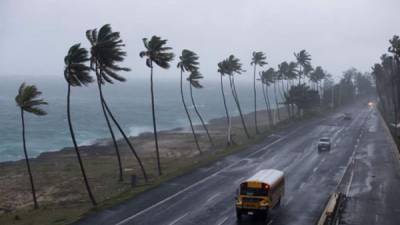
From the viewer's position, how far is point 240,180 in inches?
1834

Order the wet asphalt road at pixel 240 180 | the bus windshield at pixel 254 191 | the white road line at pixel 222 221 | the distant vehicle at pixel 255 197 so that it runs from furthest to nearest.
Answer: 1. the wet asphalt road at pixel 240 180
2. the white road line at pixel 222 221
3. the bus windshield at pixel 254 191
4. the distant vehicle at pixel 255 197

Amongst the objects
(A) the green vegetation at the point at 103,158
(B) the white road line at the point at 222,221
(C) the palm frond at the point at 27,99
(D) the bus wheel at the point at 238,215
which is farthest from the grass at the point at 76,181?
(D) the bus wheel at the point at 238,215

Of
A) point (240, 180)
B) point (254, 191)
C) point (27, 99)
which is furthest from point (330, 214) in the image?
point (27, 99)

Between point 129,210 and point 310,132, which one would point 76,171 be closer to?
point 129,210

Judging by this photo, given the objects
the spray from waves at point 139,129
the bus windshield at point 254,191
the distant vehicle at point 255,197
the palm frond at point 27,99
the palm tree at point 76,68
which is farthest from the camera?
the spray from waves at point 139,129

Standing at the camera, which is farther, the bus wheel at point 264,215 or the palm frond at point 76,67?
the palm frond at point 76,67

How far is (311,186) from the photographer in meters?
43.7

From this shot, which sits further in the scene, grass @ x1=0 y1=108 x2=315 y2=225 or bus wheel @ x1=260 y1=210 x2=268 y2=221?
grass @ x1=0 y1=108 x2=315 y2=225

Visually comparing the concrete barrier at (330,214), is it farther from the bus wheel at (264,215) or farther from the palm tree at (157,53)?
the palm tree at (157,53)

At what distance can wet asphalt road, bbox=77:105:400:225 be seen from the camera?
32844 millimetres

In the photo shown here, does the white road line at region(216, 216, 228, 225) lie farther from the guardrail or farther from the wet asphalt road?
the guardrail

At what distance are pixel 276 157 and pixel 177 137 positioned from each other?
164 feet

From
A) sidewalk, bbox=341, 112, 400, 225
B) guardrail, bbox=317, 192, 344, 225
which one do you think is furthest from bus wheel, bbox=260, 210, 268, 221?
sidewalk, bbox=341, 112, 400, 225

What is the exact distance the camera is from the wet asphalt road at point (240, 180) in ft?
108
